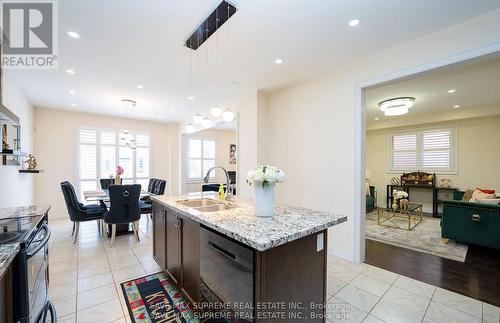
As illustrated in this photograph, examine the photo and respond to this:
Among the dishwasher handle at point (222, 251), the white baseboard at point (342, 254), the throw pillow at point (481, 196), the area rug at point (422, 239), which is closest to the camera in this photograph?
the dishwasher handle at point (222, 251)

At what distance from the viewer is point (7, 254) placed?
107 centimetres

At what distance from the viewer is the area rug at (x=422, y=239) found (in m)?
3.29

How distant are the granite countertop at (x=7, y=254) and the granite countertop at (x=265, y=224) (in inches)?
39.4

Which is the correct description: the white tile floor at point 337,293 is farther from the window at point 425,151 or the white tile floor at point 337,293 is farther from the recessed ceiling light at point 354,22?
the window at point 425,151

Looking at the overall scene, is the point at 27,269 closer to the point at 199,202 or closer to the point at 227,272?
the point at 227,272

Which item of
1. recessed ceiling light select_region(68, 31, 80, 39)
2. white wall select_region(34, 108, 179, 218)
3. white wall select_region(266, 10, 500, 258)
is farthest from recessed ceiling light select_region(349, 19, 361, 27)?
white wall select_region(34, 108, 179, 218)

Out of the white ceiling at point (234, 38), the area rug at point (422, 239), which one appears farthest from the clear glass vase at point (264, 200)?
the area rug at point (422, 239)

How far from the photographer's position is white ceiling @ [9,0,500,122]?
6.45 ft

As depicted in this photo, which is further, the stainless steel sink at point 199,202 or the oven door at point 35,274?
the stainless steel sink at point 199,202

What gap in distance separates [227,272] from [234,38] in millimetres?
2399

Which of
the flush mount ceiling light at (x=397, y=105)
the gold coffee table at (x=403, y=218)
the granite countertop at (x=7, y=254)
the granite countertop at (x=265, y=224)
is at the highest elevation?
the flush mount ceiling light at (x=397, y=105)

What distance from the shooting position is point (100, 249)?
3.44 metres

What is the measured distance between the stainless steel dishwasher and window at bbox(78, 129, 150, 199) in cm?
567

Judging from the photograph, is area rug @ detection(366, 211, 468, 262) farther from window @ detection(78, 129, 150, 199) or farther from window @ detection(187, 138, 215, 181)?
window @ detection(78, 129, 150, 199)
